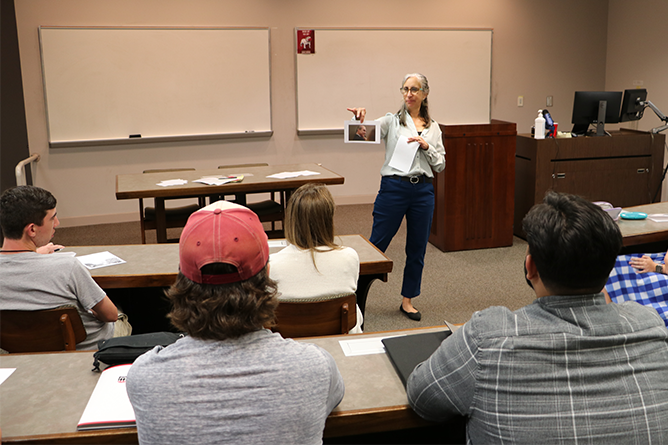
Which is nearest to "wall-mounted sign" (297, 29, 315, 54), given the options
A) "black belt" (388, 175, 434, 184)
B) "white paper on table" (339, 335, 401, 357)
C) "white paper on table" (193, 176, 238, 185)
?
"white paper on table" (193, 176, 238, 185)

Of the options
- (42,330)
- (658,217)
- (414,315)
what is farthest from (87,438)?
(658,217)

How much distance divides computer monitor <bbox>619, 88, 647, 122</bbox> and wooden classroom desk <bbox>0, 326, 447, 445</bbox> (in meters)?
5.24

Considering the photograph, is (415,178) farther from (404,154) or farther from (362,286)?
(362,286)

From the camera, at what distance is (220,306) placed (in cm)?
106

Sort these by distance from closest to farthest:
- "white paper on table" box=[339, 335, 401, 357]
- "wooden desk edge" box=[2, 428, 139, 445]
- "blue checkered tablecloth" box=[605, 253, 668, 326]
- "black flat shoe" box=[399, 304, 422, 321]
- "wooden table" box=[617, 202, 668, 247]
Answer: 1. "wooden desk edge" box=[2, 428, 139, 445]
2. "white paper on table" box=[339, 335, 401, 357]
3. "blue checkered tablecloth" box=[605, 253, 668, 326]
4. "wooden table" box=[617, 202, 668, 247]
5. "black flat shoe" box=[399, 304, 422, 321]

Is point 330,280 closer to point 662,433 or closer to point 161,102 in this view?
point 662,433

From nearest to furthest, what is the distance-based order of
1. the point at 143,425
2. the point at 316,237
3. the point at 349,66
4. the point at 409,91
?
the point at 143,425, the point at 316,237, the point at 409,91, the point at 349,66

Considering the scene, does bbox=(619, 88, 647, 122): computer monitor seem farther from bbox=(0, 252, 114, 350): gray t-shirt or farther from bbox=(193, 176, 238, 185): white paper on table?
bbox=(0, 252, 114, 350): gray t-shirt

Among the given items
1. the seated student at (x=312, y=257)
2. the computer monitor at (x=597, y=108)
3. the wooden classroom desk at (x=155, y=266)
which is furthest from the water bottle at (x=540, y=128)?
the seated student at (x=312, y=257)

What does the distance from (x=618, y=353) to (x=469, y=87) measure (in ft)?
21.1

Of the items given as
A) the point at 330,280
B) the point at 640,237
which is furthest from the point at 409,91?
the point at 330,280

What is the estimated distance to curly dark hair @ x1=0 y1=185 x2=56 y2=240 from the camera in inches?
80.3

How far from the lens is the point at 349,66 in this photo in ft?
21.9

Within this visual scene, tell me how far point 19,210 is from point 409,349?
4.99 ft
